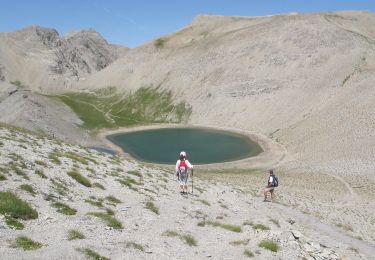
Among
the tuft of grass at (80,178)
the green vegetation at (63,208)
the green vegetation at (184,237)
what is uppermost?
the tuft of grass at (80,178)

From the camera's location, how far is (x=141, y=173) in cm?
3728

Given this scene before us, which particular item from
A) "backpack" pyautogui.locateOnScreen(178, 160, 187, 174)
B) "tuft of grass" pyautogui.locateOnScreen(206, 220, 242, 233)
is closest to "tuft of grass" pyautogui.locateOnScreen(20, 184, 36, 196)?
"tuft of grass" pyautogui.locateOnScreen(206, 220, 242, 233)

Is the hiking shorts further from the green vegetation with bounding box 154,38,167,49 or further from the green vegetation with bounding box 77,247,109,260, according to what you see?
the green vegetation with bounding box 154,38,167,49

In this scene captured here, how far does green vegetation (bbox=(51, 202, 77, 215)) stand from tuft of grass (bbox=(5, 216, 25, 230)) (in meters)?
3.02

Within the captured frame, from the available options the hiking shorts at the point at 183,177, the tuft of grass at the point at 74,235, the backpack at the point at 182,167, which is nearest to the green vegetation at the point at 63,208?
the tuft of grass at the point at 74,235

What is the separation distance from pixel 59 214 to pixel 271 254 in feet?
35.3

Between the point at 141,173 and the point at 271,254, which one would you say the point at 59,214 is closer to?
the point at 271,254

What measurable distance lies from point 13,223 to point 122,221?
5885 mm

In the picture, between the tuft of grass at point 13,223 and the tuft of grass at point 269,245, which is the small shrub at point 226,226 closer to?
the tuft of grass at point 269,245

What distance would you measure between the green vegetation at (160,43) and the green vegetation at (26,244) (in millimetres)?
174649

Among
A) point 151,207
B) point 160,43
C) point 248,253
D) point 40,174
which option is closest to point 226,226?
point 248,253

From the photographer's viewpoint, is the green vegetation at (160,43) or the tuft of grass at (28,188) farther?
the green vegetation at (160,43)

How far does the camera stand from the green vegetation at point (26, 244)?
15672mm

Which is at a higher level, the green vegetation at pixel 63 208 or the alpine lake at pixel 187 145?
the alpine lake at pixel 187 145
